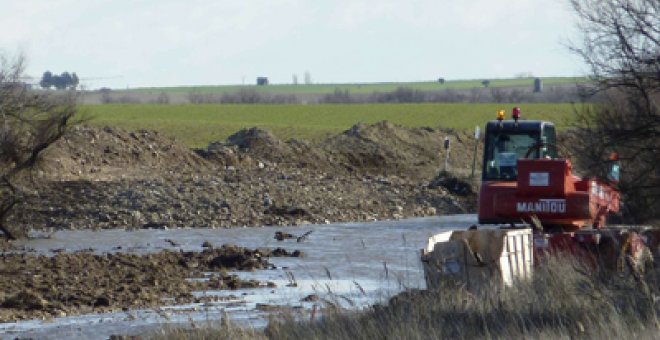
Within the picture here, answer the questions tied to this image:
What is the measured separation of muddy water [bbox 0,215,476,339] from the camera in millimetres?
16484

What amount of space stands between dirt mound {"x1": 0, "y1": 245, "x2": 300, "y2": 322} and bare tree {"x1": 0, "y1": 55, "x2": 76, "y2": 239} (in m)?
4.53

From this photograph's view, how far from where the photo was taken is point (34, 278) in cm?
2094

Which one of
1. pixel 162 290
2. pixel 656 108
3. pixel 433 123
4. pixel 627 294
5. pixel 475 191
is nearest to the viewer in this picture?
pixel 627 294

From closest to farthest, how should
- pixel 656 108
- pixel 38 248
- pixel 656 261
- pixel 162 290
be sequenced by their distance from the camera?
1. pixel 656 261
2. pixel 162 290
3. pixel 656 108
4. pixel 38 248

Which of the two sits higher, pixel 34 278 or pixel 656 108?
pixel 656 108

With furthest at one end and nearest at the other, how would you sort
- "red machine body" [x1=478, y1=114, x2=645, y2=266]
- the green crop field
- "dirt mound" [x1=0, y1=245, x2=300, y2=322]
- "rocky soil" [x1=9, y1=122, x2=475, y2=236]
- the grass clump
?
1. the green crop field
2. "rocky soil" [x1=9, y1=122, x2=475, y2=236]
3. "red machine body" [x1=478, y1=114, x2=645, y2=266]
4. "dirt mound" [x1=0, y1=245, x2=300, y2=322]
5. the grass clump

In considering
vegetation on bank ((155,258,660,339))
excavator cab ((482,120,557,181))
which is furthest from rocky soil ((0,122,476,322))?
vegetation on bank ((155,258,660,339))

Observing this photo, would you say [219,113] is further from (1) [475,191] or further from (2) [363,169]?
(1) [475,191]

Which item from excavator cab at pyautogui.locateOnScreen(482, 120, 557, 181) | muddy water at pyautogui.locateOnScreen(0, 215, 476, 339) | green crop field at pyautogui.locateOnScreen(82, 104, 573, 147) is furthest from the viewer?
green crop field at pyautogui.locateOnScreen(82, 104, 573, 147)

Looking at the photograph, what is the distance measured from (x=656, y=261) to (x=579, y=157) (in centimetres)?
940

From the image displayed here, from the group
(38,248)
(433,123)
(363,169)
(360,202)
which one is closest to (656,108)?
(38,248)

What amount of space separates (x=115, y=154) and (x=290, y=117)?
153 feet

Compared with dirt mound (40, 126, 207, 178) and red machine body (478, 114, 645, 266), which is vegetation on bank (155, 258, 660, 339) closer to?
red machine body (478, 114, 645, 266)

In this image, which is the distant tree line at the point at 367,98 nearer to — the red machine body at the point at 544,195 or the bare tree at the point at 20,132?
the bare tree at the point at 20,132
